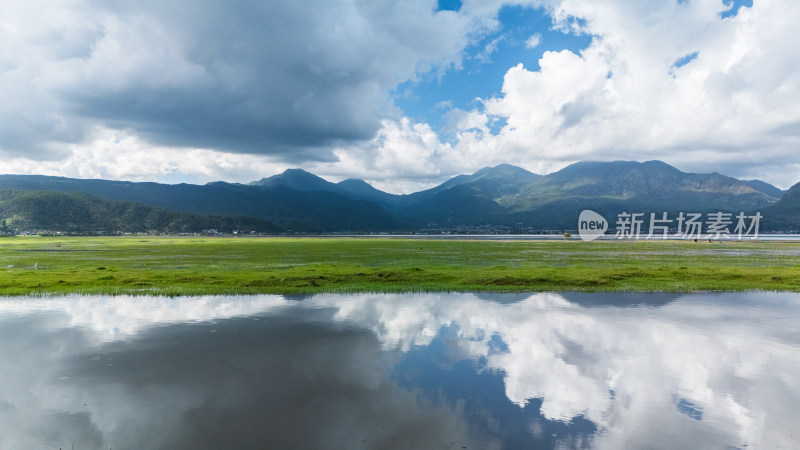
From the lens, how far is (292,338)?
23484mm

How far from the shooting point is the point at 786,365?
753 inches

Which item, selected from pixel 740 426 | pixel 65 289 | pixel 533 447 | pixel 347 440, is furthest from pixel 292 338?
pixel 65 289

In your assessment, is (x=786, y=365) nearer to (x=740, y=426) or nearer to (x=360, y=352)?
(x=740, y=426)

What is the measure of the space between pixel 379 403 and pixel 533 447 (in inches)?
216

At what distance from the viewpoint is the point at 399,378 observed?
17359 millimetres

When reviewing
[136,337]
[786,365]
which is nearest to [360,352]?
[136,337]

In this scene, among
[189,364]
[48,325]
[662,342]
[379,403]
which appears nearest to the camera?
[379,403]

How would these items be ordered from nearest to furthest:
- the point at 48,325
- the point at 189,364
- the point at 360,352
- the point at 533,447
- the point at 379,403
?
1. the point at 533,447
2. the point at 379,403
3. the point at 189,364
4. the point at 360,352
5. the point at 48,325

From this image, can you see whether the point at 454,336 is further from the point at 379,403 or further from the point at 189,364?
the point at 189,364

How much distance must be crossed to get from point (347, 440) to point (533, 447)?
A: 17.3ft

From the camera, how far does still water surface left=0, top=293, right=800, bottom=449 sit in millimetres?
12523

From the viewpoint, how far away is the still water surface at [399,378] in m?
12.5

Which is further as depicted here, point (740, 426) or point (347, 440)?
point (740, 426)

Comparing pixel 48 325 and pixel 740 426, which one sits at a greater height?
pixel 740 426
